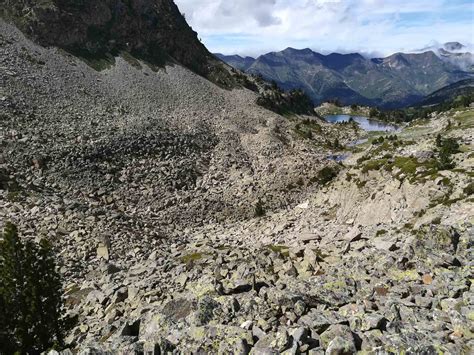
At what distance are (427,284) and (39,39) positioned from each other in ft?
287

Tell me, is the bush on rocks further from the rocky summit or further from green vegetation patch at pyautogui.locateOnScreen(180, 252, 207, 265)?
green vegetation patch at pyautogui.locateOnScreen(180, 252, 207, 265)

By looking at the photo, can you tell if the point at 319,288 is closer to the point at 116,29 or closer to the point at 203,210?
the point at 203,210

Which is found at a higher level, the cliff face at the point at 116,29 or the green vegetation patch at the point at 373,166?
the cliff face at the point at 116,29

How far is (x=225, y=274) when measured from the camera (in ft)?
87.1

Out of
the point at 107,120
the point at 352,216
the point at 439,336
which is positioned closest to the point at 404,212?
the point at 352,216

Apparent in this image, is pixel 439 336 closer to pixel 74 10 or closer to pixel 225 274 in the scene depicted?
pixel 225 274

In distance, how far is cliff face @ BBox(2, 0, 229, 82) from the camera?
277 feet

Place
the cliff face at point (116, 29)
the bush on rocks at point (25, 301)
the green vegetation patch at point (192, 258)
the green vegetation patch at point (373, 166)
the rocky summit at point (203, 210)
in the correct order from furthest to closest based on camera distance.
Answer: the cliff face at point (116, 29) < the green vegetation patch at point (373, 166) < the green vegetation patch at point (192, 258) < the bush on rocks at point (25, 301) < the rocky summit at point (203, 210)

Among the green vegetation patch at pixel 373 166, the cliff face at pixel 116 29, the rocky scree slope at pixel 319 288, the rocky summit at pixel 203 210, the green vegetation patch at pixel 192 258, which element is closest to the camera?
the rocky scree slope at pixel 319 288

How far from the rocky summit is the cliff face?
1.93 ft

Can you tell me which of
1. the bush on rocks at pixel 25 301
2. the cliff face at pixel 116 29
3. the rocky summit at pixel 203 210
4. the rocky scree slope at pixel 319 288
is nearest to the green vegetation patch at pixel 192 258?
the rocky scree slope at pixel 319 288

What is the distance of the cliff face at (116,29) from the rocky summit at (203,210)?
590 mm

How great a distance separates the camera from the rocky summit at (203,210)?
15570 millimetres

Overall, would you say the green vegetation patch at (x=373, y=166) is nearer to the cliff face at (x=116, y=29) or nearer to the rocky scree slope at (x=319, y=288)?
the rocky scree slope at (x=319, y=288)
